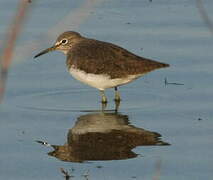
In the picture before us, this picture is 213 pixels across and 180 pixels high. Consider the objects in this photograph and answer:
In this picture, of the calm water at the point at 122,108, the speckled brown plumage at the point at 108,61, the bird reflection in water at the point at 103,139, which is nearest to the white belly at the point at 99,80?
the speckled brown plumage at the point at 108,61

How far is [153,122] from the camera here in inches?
251

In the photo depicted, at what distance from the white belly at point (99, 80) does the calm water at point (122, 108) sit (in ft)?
0.50

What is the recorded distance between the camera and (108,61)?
7.34 m

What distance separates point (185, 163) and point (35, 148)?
1.20 m

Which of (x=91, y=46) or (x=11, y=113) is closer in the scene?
(x=11, y=113)

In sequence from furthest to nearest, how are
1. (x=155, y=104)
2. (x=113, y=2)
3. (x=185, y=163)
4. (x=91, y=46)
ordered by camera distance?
1. (x=113, y=2)
2. (x=91, y=46)
3. (x=155, y=104)
4. (x=185, y=163)

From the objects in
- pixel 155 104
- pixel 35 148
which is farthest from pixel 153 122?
pixel 35 148

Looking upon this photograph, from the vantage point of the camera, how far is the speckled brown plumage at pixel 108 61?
716 centimetres

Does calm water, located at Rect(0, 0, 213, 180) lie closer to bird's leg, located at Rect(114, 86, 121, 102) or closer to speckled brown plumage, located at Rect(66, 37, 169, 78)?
bird's leg, located at Rect(114, 86, 121, 102)

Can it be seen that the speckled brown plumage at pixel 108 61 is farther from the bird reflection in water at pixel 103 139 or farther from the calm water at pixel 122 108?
the bird reflection in water at pixel 103 139

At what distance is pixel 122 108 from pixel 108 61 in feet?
2.14

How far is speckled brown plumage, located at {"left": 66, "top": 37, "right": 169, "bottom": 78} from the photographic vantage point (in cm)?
716

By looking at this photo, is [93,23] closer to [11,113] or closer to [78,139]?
[11,113]

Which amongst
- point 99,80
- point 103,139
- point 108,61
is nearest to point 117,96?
point 99,80
